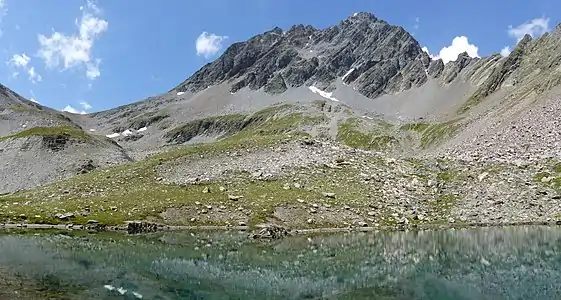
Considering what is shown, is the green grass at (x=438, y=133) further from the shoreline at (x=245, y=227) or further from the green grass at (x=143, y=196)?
the shoreline at (x=245, y=227)

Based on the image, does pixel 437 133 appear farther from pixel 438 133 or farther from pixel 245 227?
pixel 245 227

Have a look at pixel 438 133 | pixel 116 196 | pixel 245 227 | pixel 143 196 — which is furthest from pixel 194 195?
pixel 438 133

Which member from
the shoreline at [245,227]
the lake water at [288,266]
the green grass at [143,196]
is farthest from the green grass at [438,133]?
the lake water at [288,266]

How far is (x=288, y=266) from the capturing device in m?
33.2

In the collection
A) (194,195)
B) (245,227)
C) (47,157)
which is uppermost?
(47,157)

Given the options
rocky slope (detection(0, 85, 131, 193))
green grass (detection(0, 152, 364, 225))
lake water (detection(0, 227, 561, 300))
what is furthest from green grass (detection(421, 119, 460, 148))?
lake water (detection(0, 227, 561, 300))

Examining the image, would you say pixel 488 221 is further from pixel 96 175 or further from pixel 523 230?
pixel 96 175

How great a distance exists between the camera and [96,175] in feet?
252

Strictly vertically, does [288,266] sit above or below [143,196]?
below

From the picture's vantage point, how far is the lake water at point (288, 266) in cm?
2492

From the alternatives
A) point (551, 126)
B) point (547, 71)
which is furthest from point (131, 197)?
point (547, 71)

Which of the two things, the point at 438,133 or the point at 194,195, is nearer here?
the point at 194,195

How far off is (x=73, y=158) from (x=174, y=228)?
6662 centimetres

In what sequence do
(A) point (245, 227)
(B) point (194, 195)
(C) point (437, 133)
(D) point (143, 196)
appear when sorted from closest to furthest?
(A) point (245, 227) → (B) point (194, 195) → (D) point (143, 196) → (C) point (437, 133)
